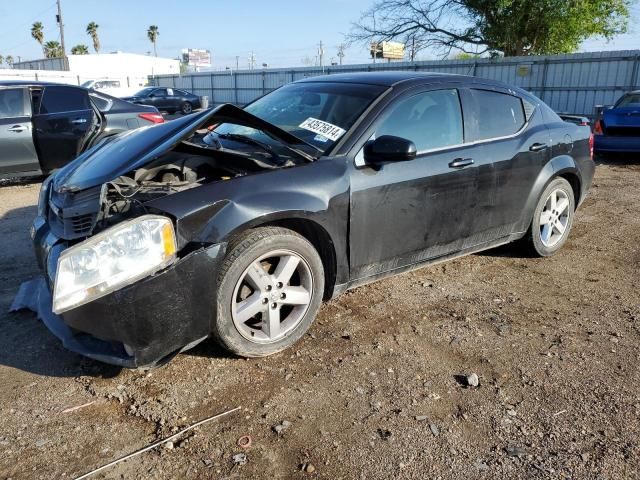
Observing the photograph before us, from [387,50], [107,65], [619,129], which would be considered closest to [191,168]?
[619,129]

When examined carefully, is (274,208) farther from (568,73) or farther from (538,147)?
(568,73)

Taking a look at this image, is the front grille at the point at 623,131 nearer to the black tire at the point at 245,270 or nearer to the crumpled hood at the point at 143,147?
the crumpled hood at the point at 143,147

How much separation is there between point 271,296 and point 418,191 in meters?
1.24

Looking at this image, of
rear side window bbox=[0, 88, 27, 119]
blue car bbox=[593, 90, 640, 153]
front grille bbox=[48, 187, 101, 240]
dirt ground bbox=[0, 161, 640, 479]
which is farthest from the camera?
blue car bbox=[593, 90, 640, 153]

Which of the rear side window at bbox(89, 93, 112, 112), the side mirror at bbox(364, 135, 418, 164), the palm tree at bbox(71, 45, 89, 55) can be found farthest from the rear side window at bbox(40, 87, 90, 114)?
the palm tree at bbox(71, 45, 89, 55)

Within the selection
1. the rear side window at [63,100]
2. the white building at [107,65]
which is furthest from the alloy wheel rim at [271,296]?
the white building at [107,65]

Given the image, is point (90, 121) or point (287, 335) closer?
point (287, 335)

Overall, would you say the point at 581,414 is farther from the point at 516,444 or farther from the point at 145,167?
the point at 145,167

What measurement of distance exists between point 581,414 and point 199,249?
2029 millimetres

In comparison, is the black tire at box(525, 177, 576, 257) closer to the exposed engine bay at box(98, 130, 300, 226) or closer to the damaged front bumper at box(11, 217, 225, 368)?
the exposed engine bay at box(98, 130, 300, 226)

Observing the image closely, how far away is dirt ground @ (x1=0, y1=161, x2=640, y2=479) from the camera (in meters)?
2.24

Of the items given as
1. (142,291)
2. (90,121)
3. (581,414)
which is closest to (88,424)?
(142,291)

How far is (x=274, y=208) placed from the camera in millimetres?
2881

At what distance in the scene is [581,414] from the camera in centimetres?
256
